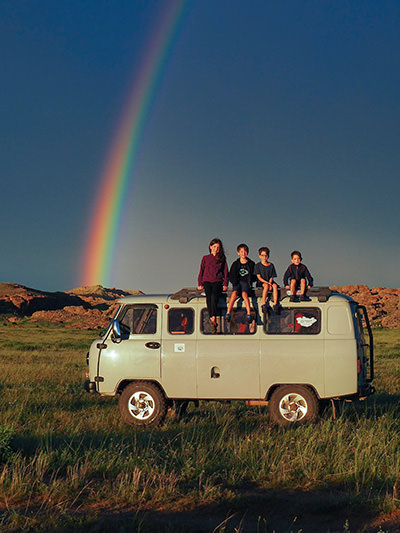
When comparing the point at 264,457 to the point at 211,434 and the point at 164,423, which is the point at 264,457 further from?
the point at 164,423

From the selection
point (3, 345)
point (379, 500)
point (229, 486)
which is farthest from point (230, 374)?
point (3, 345)

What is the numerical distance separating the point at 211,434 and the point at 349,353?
112 inches

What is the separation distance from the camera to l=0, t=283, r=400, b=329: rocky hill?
6000 cm

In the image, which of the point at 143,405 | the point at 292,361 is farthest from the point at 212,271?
the point at 143,405

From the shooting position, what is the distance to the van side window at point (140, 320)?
11.6 meters

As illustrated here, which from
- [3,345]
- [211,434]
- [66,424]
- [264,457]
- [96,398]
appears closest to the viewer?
[264,457]

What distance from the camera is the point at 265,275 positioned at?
11617 mm

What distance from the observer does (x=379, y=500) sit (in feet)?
21.3

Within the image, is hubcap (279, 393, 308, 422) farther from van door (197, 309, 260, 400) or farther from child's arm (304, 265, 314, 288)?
child's arm (304, 265, 314, 288)

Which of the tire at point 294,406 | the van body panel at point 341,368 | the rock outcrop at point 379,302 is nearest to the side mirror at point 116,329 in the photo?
the tire at point 294,406

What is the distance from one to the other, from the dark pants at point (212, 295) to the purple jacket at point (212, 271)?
13 cm

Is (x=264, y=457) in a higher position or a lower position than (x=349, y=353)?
lower

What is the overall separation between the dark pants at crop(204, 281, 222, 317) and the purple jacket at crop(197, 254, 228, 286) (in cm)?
13

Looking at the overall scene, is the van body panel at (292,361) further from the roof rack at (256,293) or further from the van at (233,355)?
the roof rack at (256,293)
